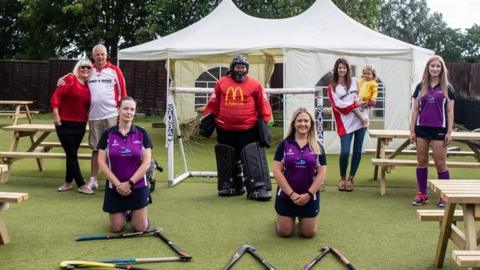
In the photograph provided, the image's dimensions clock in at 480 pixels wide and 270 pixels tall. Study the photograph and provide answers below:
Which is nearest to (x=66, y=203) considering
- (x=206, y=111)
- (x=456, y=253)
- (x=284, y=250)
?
(x=206, y=111)

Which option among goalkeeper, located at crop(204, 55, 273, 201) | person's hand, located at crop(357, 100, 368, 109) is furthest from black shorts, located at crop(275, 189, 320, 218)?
person's hand, located at crop(357, 100, 368, 109)

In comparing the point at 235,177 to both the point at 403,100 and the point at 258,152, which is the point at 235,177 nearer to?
the point at 258,152

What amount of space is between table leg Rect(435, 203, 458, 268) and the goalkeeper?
2.67 metres

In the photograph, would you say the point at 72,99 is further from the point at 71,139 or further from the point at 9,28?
the point at 9,28

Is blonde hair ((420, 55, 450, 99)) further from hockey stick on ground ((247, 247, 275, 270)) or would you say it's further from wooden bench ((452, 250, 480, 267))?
wooden bench ((452, 250, 480, 267))

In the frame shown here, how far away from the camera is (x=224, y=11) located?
13.4m

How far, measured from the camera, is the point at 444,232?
431 centimetres

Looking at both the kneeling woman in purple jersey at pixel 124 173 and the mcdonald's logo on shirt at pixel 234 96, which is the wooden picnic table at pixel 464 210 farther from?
the mcdonald's logo on shirt at pixel 234 96

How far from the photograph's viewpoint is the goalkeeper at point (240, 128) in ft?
22.7

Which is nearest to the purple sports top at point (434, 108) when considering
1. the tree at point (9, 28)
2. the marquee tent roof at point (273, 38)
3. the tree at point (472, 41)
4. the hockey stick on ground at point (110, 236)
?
the hockey stick on ground at point (110, 236)

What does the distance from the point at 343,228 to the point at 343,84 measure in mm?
2463

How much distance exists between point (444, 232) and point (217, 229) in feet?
6.79

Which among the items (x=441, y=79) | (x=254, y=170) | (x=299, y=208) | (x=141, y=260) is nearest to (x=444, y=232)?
(x=299, y=208)

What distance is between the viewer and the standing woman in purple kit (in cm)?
611
